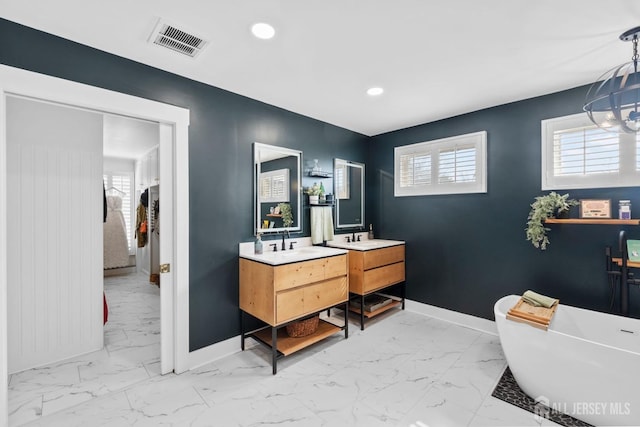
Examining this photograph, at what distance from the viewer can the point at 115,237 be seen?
5.46m

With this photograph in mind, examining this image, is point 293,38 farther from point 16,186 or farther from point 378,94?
point 16,186

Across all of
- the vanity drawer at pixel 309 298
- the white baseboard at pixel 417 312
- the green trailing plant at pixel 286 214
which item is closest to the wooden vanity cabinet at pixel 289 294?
the vanity drawer at pixel 309 298

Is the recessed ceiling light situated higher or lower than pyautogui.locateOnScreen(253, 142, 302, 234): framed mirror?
higher

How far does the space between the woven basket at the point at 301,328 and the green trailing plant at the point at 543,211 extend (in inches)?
88.2

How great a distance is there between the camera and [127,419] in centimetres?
184

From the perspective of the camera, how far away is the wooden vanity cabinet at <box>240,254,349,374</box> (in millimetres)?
2361

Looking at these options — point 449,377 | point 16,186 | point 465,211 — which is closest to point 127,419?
point 16,186

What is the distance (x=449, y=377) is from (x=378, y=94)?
255cm

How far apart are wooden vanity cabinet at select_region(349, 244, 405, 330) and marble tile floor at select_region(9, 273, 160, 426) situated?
2.03 metres

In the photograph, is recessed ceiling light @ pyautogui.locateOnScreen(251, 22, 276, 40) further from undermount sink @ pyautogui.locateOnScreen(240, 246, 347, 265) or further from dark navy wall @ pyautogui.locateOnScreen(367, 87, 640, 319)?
dark navy wall @ pyautogui.locateOnScreen(367, 87, 640, 319)

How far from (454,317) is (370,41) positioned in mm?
3052

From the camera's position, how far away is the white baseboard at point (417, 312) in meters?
2.48

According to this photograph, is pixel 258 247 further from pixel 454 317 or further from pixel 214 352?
pixel 454 317

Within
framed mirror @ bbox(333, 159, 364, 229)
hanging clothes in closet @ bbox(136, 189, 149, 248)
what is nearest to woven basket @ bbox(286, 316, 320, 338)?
framed mirror @ bbox(333, 159, 364, 229)
